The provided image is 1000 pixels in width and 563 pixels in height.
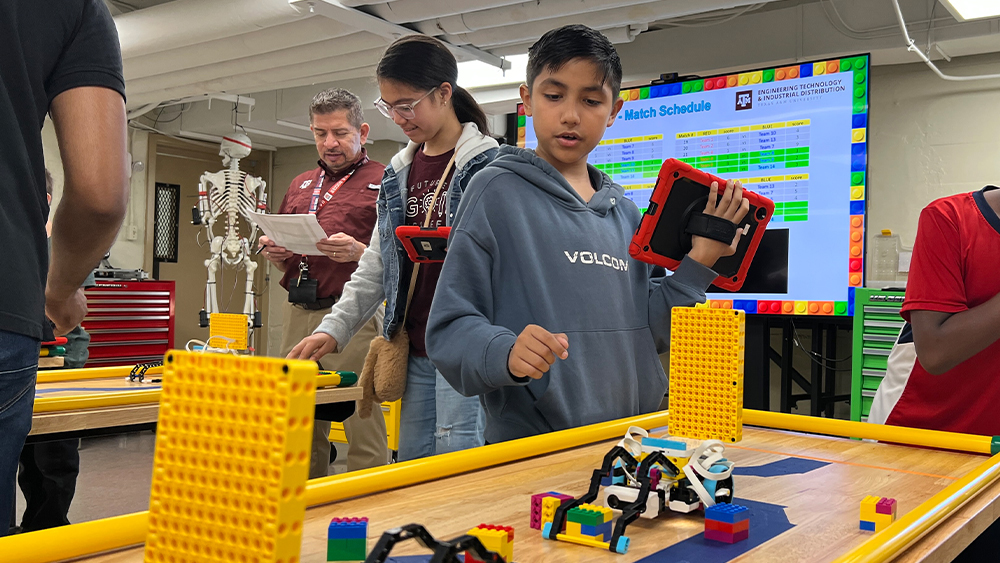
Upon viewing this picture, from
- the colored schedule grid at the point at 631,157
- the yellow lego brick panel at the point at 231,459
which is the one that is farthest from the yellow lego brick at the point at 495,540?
the colored schedule grid at the point at 631,157

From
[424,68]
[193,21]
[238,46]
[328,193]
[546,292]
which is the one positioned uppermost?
[193,21]

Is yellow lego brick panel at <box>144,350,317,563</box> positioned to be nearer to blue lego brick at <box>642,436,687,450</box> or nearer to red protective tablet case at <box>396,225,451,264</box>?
blue lego brick at <box>642,436,687,450</box>

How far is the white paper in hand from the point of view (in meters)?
2.75

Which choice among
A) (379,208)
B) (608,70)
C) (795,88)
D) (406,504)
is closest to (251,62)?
(795,88)

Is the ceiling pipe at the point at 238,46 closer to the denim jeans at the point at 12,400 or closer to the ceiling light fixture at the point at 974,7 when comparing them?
the ceiling light fixture at the point at 974,7

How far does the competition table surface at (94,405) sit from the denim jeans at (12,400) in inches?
22.5

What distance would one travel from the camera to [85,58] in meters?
1.07

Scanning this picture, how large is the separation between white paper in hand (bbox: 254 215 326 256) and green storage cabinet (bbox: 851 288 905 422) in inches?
106

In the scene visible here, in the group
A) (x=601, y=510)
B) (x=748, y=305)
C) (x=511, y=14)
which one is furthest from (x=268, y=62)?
(x=601, y=510)

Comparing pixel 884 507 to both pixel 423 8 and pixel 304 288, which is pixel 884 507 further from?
pixel 423 8

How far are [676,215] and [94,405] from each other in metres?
1.38

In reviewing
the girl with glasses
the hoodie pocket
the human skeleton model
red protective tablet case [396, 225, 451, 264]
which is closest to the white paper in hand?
the girl with glasses

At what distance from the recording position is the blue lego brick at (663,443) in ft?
2.90

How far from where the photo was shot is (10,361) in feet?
3.20
